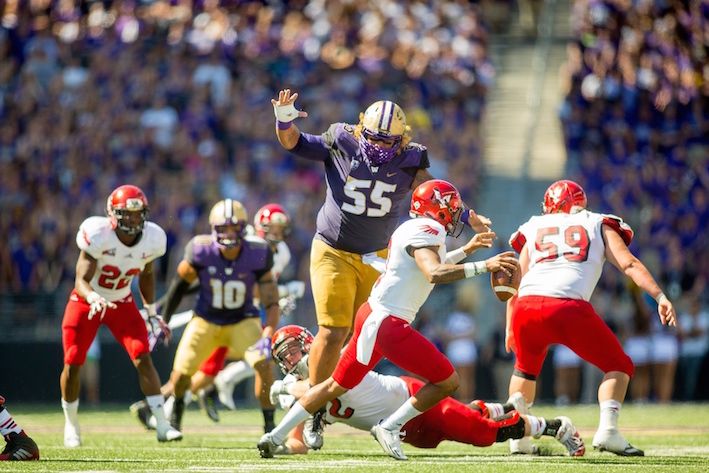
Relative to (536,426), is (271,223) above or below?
above

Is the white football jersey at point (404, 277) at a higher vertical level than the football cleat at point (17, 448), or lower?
higher

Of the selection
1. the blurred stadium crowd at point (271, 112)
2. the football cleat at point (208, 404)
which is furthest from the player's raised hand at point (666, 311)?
the blurred stadium crowd at point (271, 112)

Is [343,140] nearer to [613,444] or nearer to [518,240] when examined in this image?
[518,240]

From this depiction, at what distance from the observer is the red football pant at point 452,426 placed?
306 inches

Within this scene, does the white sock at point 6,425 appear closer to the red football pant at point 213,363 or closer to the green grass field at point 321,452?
the green grass field at point 321,452

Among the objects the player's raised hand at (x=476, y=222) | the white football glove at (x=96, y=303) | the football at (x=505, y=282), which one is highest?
the player's raised hand at (x=476, y=222)

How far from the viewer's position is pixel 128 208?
924 cm

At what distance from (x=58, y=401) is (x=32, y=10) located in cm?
553

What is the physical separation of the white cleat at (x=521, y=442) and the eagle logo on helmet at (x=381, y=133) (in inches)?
65.5

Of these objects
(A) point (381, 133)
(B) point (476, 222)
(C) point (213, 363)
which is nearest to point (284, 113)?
(A) point (381, 133)

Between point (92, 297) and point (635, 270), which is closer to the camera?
point (635, 270)

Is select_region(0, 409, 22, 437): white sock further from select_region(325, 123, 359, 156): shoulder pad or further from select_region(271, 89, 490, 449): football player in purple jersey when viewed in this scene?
select_region(325, 123, 359, 156): shoulder pad

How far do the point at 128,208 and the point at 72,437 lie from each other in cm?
163

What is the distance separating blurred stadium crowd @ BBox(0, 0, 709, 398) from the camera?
1561cm
